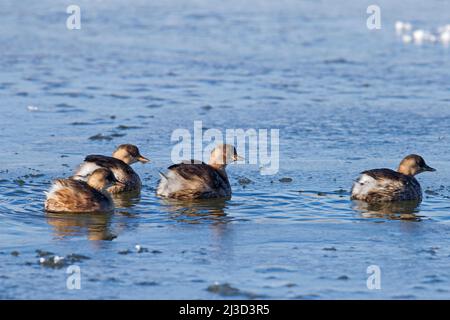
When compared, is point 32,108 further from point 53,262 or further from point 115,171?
point 53,262

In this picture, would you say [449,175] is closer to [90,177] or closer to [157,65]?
[90,177]

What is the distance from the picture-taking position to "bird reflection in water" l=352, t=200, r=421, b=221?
10.4 m

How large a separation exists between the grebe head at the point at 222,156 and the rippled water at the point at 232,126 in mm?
322

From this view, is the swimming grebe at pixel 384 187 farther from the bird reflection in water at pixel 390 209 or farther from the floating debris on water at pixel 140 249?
the floating debris on water at pixel 140 249

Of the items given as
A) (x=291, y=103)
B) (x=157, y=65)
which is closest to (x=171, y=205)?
(x=291, y=103)

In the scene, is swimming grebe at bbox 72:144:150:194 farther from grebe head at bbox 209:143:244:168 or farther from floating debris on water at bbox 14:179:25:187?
grebe head at bbox 209:143:244:168

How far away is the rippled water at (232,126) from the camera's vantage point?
8.13m

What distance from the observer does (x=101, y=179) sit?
34.6 feet

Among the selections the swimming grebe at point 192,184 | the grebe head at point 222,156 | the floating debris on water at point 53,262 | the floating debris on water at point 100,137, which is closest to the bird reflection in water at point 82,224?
the floating debris on water at point 53,262

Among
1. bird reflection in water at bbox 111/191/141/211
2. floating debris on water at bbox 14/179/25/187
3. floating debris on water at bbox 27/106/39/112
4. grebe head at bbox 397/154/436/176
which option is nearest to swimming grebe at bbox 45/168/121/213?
bird reflection in water at bbox 111/191/141/211

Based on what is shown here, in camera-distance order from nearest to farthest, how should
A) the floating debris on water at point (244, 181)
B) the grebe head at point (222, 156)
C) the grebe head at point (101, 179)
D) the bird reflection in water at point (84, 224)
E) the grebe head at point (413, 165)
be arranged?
the bird reflection in water at point (84, 224) < the grebe head at point (101, 179) < the grebe head at point (413, 165) < the grebe head at point (222, 156) < the floating debris on water at point (244, 181)

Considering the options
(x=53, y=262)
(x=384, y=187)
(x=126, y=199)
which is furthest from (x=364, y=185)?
(x=53, y=262)

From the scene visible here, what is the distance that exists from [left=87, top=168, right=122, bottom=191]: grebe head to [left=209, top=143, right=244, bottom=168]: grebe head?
4.91 ft

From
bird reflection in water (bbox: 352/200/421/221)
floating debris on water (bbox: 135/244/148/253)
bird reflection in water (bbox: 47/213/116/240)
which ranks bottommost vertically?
bird reflection in water (bbox: 352/200/421/221)
